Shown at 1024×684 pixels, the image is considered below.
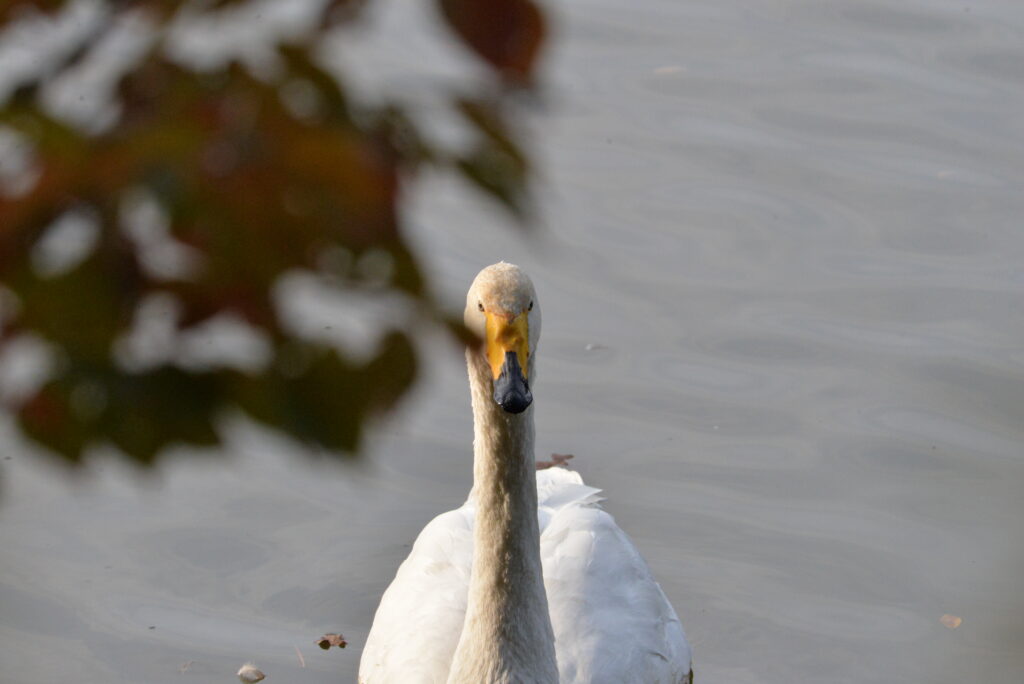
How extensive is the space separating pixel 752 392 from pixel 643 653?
2275 mm

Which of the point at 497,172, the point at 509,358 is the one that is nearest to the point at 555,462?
the point at 509,358

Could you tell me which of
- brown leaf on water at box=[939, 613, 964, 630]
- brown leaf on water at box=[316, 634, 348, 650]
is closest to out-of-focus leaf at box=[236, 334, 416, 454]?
brown leaf on water at box=[316, 634, 348, 650]

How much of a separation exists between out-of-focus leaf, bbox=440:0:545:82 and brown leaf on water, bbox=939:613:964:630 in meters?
4.82

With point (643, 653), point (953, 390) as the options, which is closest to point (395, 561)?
point (643, 653)

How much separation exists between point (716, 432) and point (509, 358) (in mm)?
2943

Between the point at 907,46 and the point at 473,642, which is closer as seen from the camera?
the point at 473,642

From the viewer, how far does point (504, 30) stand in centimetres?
172

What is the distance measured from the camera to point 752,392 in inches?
281

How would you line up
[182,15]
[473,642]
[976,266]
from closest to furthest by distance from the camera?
[182,15] → [473,642] → [976,266]

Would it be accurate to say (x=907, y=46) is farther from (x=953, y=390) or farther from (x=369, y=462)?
(x=369, y=462)

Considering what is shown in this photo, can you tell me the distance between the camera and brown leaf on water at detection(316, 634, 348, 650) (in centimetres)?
586

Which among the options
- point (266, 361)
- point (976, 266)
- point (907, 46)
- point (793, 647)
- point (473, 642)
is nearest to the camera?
point (266, 361)

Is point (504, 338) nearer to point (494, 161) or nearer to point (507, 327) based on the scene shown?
point (507, 327)

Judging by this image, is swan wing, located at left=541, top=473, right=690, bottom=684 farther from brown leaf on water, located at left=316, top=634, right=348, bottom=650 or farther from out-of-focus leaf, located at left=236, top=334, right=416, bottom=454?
out-of-focus leaf, located at left=236, top=334, right=416, bottom=454
